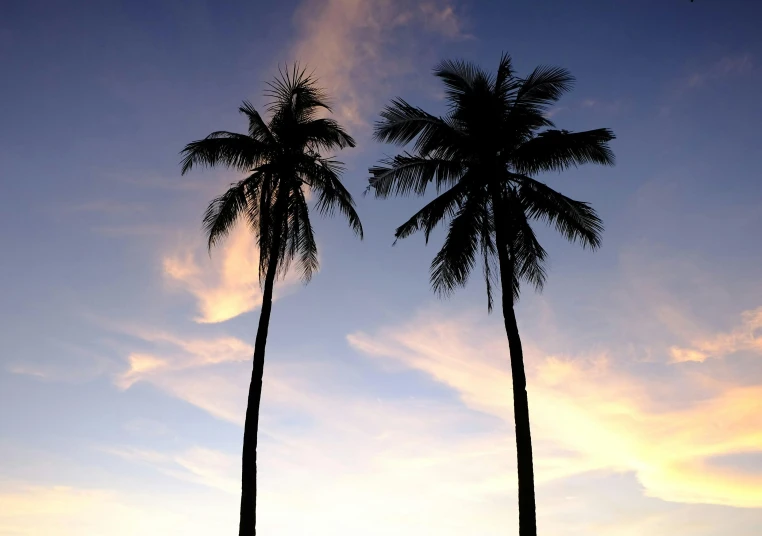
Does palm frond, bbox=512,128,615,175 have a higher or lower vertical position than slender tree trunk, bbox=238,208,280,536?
higher

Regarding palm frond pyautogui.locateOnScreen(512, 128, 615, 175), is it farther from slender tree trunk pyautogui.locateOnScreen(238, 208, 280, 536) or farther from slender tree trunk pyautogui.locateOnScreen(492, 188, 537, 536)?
slender tree trunk pyautogui.locateOnScreen(238, 208, 280, 536)

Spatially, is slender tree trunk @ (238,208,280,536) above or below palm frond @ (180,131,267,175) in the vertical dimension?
below

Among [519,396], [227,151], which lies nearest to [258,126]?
[227,151]

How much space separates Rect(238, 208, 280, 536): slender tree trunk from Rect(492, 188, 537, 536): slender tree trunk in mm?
7950

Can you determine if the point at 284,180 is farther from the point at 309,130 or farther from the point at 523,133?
the point at 523,133

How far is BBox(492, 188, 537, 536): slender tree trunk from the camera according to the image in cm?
1805

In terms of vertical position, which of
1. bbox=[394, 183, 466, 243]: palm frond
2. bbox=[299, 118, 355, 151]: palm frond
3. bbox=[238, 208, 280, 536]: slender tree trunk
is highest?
bbox=[299, 118, 355, 151]: palm frond

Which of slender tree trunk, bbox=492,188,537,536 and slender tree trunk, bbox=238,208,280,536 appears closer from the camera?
slender tree trunk, bbox=492,188,537,536

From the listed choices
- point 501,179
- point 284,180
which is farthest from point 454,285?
point 284,180

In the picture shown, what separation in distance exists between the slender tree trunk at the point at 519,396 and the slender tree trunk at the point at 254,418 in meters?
7.95

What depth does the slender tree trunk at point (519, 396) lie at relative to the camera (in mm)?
18047

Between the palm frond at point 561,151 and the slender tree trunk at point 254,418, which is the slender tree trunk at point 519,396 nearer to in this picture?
the palm frond at point 561,151

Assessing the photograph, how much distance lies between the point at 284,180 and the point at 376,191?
355 centimetres

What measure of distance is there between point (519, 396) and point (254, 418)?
8.39m
